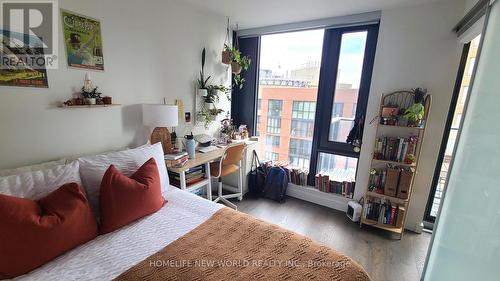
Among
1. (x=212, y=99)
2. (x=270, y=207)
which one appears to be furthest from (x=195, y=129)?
(x=270, y=207)

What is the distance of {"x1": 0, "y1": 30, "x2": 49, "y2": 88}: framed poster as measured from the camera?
1.36 m

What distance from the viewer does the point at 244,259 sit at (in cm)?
117

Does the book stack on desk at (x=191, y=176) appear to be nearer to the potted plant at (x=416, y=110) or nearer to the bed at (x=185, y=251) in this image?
the bed at (x=185, y=251)

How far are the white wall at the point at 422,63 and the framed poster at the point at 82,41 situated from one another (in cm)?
272

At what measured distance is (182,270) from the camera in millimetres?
1074

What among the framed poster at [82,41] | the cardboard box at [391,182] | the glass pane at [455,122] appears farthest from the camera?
the cardboard box at [391,182]

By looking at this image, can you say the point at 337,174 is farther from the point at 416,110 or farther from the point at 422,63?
the point at 422,63

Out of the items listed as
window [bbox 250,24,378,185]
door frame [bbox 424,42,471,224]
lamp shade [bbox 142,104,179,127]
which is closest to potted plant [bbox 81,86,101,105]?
lamp shade [bbox 142,104,179,127]

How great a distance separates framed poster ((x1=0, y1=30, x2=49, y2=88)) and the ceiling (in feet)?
4.90

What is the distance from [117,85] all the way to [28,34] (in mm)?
609

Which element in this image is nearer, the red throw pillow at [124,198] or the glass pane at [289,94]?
the red throw pillow at [124,198]

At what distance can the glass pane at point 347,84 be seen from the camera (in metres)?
2.66

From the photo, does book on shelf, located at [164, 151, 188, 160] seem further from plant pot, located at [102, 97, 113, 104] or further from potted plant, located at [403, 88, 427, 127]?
potted plant, located at [403, 88, 427, 127]

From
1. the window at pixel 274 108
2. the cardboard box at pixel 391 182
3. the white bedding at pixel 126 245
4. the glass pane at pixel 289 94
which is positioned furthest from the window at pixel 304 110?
the white bedding at pixel 126 245
